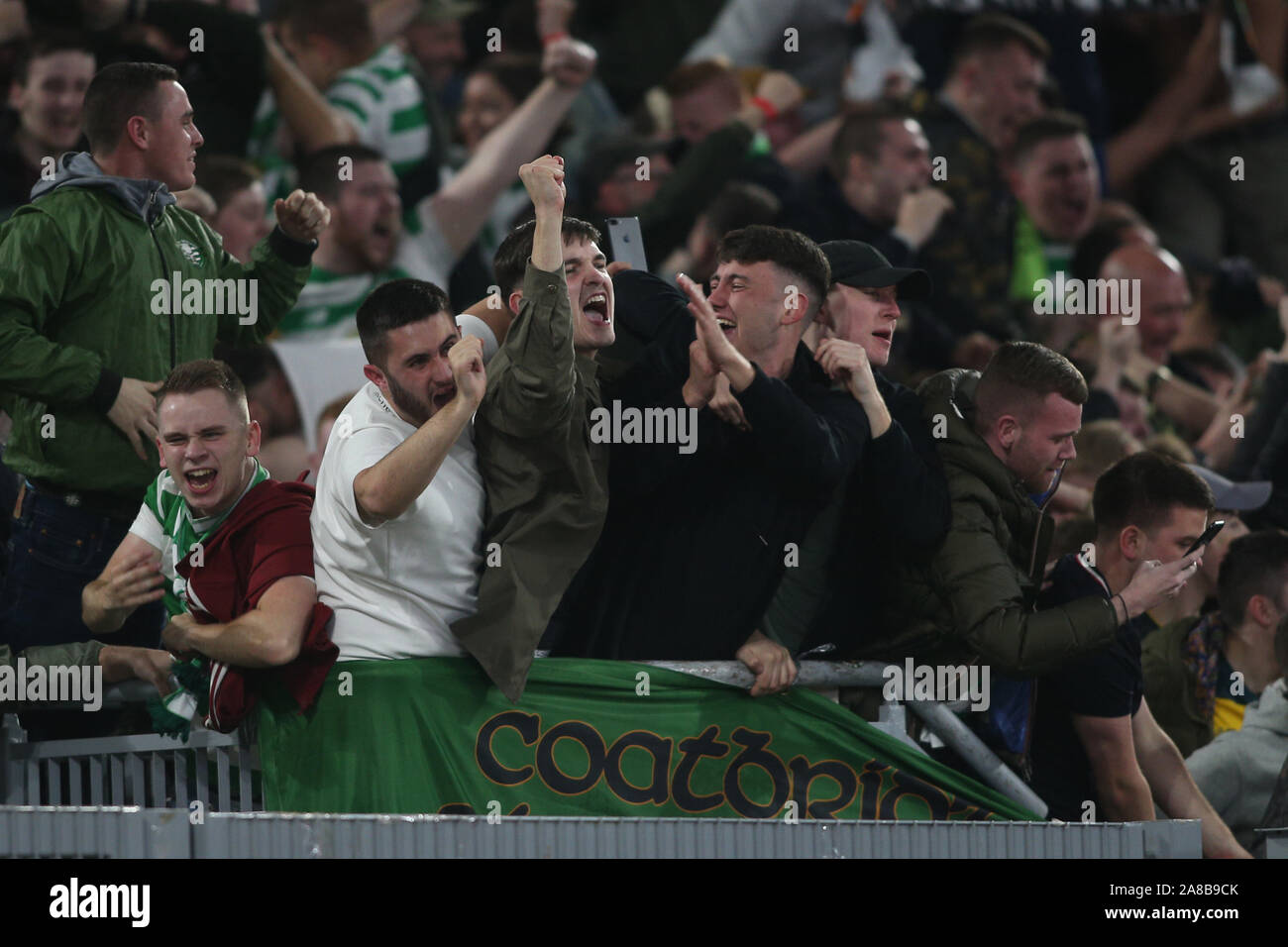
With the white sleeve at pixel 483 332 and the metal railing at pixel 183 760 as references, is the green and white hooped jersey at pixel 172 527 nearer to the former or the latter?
the metal railing at pixel 183 760

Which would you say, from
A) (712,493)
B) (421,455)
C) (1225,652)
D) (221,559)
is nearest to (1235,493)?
(1225,652)

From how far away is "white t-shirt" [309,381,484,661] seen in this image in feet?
17.9

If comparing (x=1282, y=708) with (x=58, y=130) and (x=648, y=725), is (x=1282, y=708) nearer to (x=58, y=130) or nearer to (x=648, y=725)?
(x=648, y=725)

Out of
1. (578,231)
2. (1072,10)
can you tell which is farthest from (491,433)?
(1072,10)

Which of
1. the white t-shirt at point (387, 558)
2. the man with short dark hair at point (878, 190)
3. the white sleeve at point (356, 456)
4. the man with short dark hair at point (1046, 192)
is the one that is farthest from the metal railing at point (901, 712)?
the man with short dark hair at point (1046, 192)

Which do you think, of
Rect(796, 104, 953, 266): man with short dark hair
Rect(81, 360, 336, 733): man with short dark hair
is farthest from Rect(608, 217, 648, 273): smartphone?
Rect(796, 104, 953, 266): man with short dark hair

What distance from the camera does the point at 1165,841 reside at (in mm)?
5898

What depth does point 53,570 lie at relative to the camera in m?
6.21

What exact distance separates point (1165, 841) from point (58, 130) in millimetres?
5143

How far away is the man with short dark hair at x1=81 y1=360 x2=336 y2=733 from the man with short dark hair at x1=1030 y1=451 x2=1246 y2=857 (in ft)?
7.17

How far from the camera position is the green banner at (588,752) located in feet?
17.8

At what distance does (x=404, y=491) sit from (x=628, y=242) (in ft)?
4.78

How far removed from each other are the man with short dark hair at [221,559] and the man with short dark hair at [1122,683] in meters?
2.19

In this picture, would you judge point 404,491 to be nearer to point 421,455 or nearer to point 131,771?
point 421,455
